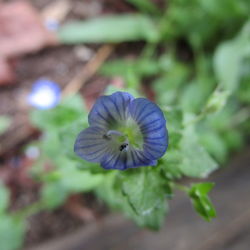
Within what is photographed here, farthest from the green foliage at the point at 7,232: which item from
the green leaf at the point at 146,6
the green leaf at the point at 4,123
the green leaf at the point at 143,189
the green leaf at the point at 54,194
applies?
the green leaf at the point at 146,6

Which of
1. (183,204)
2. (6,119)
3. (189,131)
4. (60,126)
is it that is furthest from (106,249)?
(6,119)

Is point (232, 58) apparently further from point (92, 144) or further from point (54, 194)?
point (92, 144)

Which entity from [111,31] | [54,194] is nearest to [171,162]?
[54,194]

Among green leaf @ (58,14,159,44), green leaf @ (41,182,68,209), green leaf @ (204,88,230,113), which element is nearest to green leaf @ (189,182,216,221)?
green leaf @ (204,88,230,113)

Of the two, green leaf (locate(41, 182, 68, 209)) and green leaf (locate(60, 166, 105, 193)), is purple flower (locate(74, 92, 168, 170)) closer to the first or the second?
green leaf (locate(60, 166, 105, 193))

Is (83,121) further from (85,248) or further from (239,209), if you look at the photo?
(239,209)
